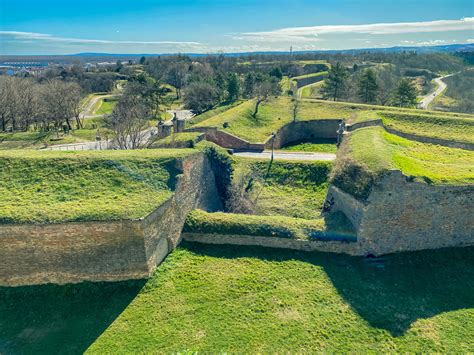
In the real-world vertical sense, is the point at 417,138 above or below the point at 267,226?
above

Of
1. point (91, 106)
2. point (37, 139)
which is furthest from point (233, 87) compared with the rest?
point (91, 106)

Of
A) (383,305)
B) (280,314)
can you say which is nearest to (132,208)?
(280,314)

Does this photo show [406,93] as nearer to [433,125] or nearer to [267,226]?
[433,125]

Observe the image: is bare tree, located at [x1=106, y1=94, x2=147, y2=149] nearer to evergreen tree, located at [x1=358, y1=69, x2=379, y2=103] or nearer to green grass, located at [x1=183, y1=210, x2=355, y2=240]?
green grass, located at [x1=183, y1=210, x2=355, y2=240]

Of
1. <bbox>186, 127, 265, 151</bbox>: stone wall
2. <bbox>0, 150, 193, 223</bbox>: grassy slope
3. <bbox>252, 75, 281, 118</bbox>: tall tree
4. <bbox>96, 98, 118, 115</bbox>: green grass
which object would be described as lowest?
<bbox>96, 98, 118, 115</bbox>: green grass

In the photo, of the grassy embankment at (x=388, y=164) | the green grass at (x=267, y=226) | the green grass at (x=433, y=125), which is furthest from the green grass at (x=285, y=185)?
the green grass at (x=433, y=125)

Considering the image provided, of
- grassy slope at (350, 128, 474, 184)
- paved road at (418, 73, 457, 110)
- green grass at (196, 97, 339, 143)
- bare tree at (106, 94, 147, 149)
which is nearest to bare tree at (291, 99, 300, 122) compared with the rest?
green grass at (196, 97, 339, 143)
